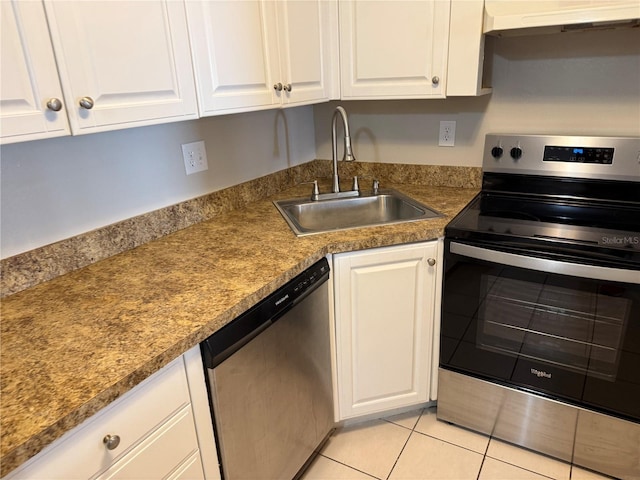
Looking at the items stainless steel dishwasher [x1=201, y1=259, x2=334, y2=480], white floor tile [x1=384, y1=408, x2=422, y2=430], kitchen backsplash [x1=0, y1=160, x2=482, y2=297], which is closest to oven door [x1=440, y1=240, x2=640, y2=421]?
white floor tile [x1=384, y1=408, x2=422, y2=430]

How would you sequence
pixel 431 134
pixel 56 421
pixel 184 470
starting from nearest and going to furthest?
pixel 56 421
pixel 184 470
pixel 431 134

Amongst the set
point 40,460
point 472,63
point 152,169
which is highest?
point 472,63

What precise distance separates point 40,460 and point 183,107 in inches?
35.2

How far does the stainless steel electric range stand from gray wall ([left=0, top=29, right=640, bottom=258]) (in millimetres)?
165

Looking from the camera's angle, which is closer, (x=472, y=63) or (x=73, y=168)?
(x=73, y=168)

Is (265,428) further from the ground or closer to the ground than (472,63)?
closer to the ground

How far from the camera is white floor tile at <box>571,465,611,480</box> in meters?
1.61

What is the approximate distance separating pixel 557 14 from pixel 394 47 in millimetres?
560

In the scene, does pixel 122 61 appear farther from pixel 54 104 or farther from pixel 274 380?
pixel 274 380

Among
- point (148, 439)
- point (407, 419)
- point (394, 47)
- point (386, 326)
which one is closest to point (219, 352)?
point (148, 439)

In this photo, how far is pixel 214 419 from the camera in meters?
1.15

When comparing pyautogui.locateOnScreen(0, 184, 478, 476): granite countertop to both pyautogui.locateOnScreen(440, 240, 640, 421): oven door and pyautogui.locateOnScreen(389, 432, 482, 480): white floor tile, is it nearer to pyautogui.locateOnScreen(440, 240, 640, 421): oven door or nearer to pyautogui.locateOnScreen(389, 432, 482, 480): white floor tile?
pyautogui.locateOnScreen(440, 240, 640, 421): oven door

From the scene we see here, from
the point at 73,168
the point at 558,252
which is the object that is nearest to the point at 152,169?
the point at 73,168

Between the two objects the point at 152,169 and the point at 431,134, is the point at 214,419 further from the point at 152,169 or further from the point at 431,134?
the point at 431,134
